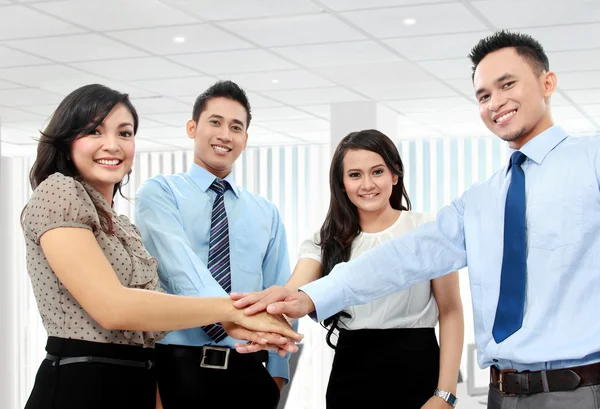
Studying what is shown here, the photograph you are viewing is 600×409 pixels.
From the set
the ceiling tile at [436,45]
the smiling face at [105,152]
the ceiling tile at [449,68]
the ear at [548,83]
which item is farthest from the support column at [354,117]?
the smiling face at [105,152]

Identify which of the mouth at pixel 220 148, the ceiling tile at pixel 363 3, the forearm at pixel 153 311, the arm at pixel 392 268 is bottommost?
the forearm at pixel 153 311

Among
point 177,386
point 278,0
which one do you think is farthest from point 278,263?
point 278,0

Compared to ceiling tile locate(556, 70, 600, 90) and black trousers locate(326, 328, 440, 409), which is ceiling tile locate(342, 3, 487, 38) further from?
black trousers locate(326, 328, 440, 409)

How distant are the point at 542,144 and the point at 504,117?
14 centimetres

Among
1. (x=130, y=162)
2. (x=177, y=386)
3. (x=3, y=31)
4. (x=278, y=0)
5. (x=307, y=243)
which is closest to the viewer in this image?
(x=130, y=162)

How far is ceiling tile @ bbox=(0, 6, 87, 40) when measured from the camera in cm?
521

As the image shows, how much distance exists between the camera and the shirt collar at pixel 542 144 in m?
2.21

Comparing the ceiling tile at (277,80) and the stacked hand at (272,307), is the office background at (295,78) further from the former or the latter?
the stacked hand at (272,307)

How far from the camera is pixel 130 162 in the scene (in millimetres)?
2412

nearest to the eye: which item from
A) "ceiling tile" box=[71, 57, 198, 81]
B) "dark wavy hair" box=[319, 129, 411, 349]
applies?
"dark wavy hair" box=[319, 129, 411, 349]

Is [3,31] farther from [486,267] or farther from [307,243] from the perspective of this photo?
[486,267]

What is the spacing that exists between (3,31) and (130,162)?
3.71 m

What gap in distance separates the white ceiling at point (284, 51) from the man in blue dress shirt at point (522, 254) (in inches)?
112

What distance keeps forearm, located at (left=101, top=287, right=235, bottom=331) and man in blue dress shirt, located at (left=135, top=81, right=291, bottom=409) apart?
0.27 metres
